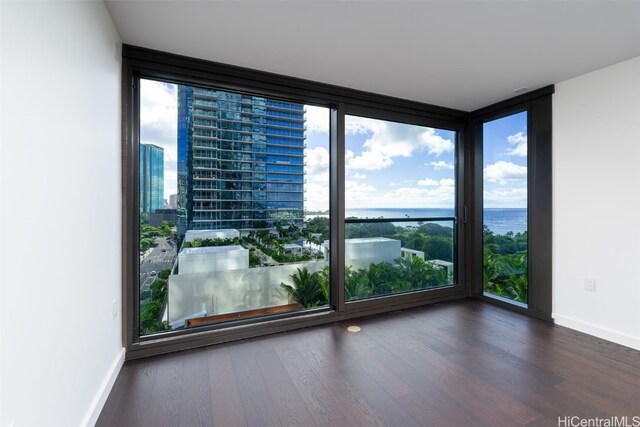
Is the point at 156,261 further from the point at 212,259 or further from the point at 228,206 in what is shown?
the point at 228,206

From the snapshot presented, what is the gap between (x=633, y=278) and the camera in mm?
2486

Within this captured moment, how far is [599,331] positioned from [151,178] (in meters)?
4.01

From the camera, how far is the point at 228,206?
2686 millimetres

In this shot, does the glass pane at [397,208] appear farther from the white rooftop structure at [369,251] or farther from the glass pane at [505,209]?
the glass pane at [505,209]

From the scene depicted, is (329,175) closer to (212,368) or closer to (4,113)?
(212,368)

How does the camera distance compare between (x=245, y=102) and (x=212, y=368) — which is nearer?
(x=212, y=368)

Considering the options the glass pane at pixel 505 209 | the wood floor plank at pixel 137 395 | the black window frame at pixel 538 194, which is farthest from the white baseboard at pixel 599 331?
the wood floor plank at pixel 137 395

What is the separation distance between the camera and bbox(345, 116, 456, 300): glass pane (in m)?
3.29

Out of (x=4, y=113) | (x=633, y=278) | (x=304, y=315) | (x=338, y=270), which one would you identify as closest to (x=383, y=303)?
(x=338, y=270)

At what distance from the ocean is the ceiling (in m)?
1.34

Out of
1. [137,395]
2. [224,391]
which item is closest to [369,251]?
[224,391]

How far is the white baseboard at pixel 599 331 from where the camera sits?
246 centimetres

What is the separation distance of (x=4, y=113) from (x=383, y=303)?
321cm

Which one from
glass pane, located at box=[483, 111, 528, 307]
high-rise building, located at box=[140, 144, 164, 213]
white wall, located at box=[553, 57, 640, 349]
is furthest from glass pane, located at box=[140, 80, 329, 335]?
white wall, located at box=[553, 57, 640, 349]
